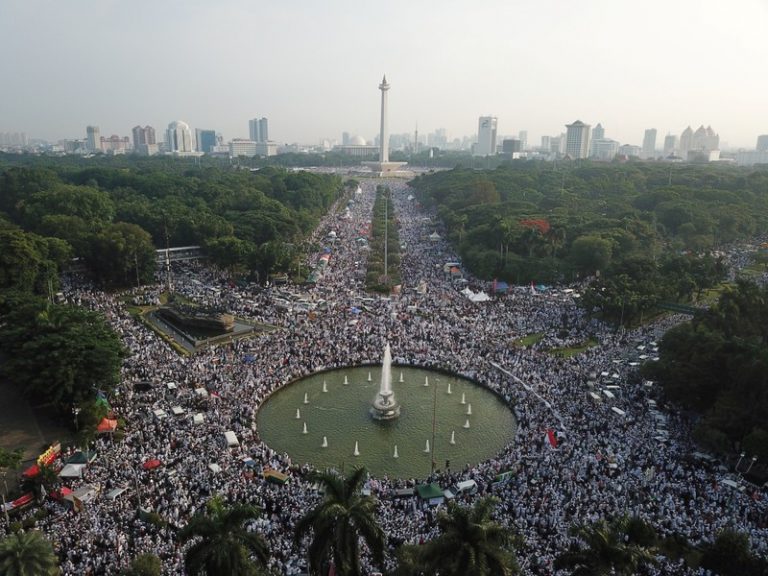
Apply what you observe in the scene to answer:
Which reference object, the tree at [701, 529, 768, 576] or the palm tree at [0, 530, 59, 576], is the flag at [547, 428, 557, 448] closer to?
the tree at [701, 529, 768, 576]

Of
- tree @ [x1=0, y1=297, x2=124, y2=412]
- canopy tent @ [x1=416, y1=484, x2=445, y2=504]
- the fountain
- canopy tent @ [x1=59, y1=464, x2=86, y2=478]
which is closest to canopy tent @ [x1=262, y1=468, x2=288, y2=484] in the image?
canopy tent @ [x1=416, y1=484, x2=445, y2=504]

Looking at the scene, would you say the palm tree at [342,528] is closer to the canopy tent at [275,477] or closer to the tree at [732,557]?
the canopy tent at [275,477]

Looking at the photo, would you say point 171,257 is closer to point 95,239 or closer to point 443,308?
point 95,239

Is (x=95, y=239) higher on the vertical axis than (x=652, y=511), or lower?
higher

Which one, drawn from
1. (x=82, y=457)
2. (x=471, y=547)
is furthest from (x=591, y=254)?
(x=82, y=457)

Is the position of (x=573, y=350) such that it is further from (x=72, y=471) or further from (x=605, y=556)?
(x=72, y=471)

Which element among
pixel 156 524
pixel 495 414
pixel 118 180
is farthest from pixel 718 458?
pixel 118 180

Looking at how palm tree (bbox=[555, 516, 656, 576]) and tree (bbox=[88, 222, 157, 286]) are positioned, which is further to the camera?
tree (bbox=[88, 222, 157, 286])
